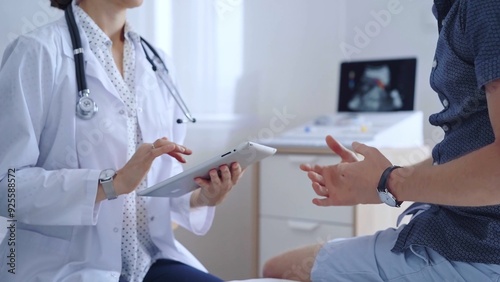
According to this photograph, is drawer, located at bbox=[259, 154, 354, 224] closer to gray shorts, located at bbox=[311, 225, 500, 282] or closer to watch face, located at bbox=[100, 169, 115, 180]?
gray shorts, located at bbox=[311, 225, 500, 282]

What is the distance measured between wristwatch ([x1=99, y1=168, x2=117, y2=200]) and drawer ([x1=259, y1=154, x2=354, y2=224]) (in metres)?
0.96

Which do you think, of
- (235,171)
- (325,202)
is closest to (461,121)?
(325,202)

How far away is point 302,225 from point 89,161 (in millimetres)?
1001

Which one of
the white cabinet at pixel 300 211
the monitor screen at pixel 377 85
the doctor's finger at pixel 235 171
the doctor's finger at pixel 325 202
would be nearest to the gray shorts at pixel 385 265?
the doctor's finger at pixel 325 202

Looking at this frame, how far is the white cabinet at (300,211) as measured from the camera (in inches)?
68.1

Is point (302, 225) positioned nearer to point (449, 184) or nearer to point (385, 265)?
point (385, 265)

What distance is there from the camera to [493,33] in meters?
0.64

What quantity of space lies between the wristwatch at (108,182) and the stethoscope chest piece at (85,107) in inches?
5.4

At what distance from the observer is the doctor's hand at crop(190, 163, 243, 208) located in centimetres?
97

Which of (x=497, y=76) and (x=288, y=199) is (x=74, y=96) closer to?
(x=497, y=76)

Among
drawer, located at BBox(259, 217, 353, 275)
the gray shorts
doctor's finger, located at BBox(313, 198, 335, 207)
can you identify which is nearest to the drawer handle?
drawer, located at BBox(259, 217, 353, 275)

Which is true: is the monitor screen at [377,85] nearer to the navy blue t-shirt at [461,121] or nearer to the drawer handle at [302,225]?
the drawer handle at [302,225]

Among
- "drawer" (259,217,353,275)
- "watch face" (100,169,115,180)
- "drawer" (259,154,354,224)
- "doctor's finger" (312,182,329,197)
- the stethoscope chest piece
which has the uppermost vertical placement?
the stethoscope chest piece

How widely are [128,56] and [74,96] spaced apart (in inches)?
8.7
